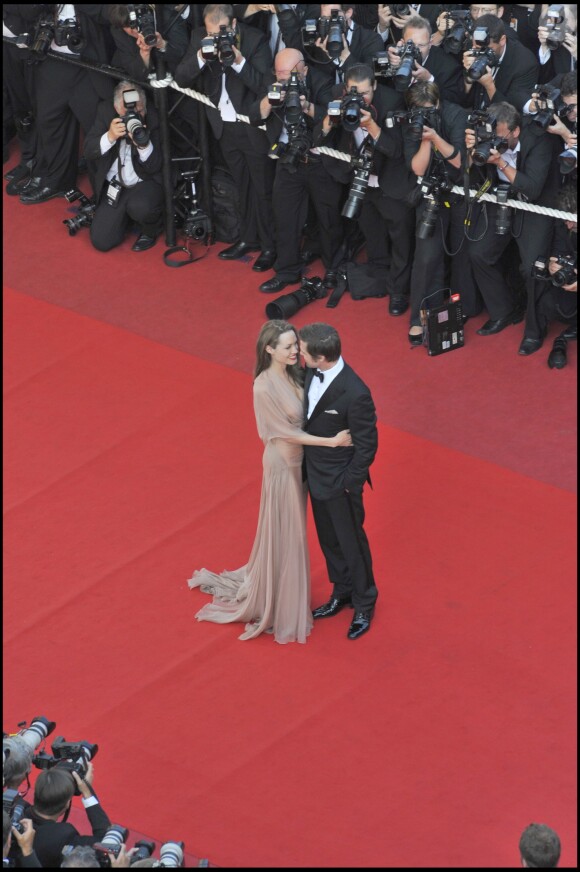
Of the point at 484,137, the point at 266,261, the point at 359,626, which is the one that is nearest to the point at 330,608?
the point at 359,626

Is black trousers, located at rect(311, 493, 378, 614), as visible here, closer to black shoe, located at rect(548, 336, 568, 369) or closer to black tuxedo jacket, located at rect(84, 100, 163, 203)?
black shoe, located at rect(548, 336, 568, 369)

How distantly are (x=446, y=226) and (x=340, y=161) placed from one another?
73cm

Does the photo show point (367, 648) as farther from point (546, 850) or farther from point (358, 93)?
point (358, 93)

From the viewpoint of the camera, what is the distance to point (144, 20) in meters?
8.83

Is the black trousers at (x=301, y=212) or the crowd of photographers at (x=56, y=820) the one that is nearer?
the crowd of photographers at (x=56, y=820)

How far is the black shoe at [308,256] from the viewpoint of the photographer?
913 centimetres

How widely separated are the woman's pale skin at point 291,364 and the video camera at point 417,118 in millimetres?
2218

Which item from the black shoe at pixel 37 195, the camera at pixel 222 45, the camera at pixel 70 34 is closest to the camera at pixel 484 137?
the camera at pixel 222 45

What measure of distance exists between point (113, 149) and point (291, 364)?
3.70 metres

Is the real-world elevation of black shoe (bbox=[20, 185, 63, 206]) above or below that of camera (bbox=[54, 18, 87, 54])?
below

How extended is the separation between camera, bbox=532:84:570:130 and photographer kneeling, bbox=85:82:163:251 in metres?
2.64

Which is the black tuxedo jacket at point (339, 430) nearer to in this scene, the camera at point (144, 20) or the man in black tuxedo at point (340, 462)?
the man in black tuxedo at point (340, 462)

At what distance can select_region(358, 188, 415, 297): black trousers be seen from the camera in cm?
838

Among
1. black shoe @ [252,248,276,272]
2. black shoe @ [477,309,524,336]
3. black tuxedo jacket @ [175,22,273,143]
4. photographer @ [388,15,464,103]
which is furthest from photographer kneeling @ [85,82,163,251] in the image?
black shoe @ [477,309,524,336]
